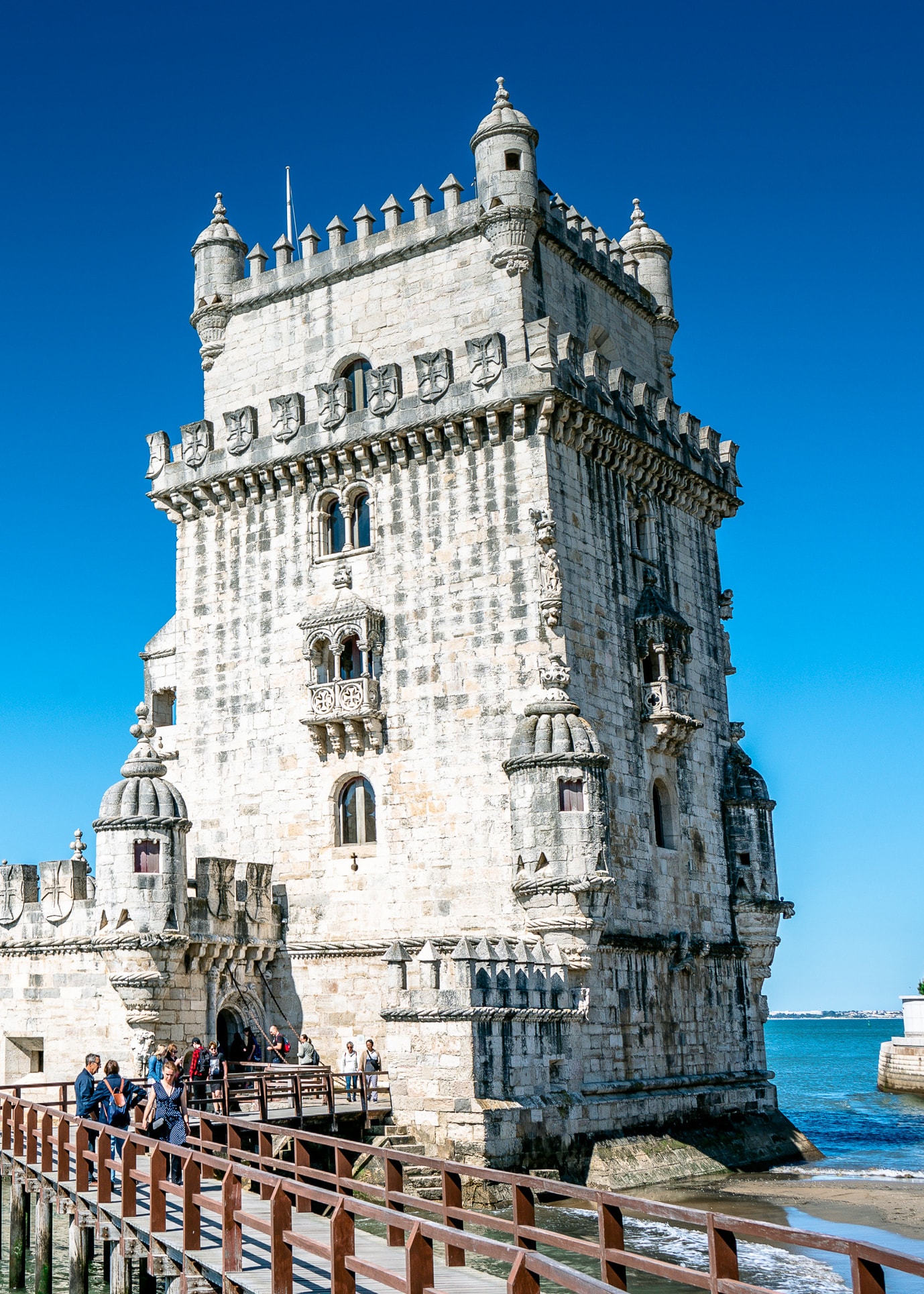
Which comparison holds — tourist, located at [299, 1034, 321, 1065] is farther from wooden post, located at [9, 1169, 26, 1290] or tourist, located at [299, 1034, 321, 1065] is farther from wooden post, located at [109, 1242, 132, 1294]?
wooden post, located at [109, 1242, 132, 1294]

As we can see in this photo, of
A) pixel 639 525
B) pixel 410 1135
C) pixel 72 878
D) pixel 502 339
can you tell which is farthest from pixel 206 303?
pixel 410 1135

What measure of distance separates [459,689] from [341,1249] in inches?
731

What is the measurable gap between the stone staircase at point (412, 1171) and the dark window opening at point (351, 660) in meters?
10.2

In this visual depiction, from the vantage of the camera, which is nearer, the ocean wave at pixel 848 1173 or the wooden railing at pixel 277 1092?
the wooden railing at pixel 277 1092

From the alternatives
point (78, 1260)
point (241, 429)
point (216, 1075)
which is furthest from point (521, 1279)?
point (241, 429)

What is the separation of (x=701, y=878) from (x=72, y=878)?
1399cm

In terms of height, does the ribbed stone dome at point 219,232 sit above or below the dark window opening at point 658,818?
above

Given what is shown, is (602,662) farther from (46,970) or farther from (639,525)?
(46,970)

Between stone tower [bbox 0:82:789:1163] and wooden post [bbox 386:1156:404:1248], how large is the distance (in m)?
9.61

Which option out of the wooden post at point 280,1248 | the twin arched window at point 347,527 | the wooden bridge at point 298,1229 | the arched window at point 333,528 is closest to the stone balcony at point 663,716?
the twin arched window at point 347,527

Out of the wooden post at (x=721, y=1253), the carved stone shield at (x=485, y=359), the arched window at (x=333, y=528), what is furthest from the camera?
the arched window at (x=333, y=528)

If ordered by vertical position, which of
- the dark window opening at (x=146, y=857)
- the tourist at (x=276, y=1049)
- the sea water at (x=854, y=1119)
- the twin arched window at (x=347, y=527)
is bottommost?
the sea water at (x=854, y=1119)

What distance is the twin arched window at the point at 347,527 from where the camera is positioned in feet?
106

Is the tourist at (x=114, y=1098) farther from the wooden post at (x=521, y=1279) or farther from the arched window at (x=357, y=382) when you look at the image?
the arched window at (x=357, y=382)
